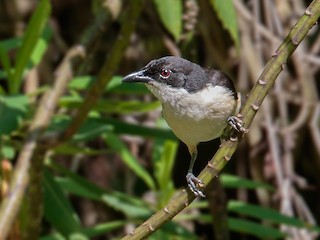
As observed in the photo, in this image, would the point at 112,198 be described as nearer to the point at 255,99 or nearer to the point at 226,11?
the point at 226,11

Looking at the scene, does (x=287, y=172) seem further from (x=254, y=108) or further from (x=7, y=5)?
(x=254, y=108)

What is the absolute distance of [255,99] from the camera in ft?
5.66

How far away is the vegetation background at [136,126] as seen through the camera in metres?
2.89

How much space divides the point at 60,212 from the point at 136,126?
17.0 inches

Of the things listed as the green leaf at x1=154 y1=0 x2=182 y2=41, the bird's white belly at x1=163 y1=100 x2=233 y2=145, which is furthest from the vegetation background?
the bird's white belly at x1=163 y1=100 x2=233 y2=145

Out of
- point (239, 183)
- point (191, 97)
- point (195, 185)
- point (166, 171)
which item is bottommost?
point (239, 183)

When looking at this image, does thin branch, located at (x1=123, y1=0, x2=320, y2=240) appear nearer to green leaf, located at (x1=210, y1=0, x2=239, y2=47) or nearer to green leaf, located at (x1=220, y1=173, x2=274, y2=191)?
green leaf, located at (x1=210, y1=0, x2=239, y2=47)

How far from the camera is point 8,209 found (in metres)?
2.62

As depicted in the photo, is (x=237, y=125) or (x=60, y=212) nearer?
(x=237, y=125)

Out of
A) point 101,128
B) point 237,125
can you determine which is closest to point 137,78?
point 237,125

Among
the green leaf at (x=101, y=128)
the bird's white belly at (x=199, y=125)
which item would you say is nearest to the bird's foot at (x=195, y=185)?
the bird's white belly at (x=199, y=125)

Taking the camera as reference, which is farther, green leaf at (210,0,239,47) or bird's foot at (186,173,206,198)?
green leaf at (210,0,239,47)

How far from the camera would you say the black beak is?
224 centimetres

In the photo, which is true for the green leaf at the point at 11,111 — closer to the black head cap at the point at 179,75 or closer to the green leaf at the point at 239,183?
the black head cap at the point at 179,75
